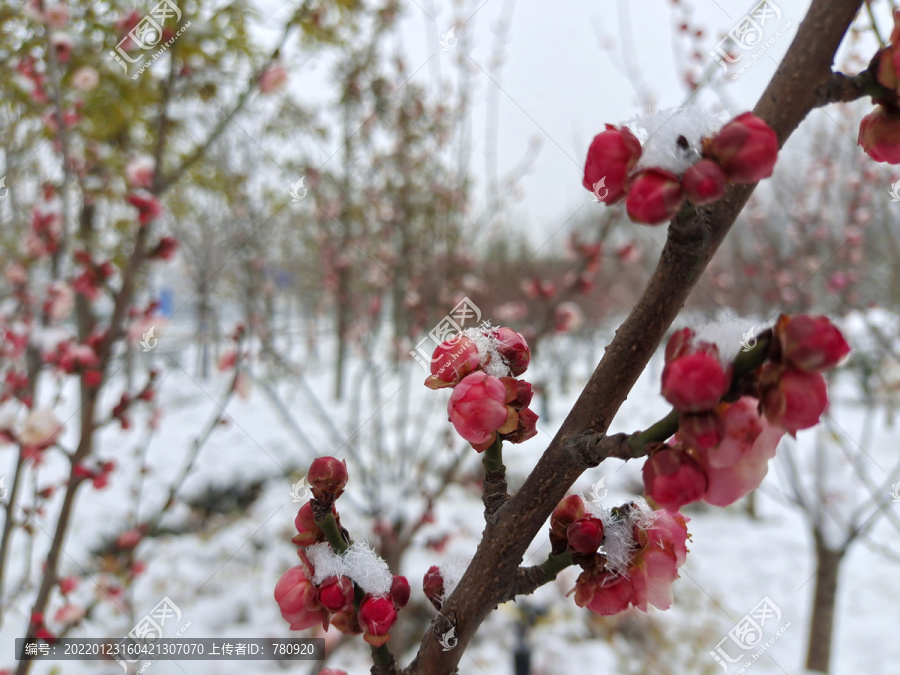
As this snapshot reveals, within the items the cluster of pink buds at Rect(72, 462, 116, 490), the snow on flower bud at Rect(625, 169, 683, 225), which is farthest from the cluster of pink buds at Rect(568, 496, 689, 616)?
the cluster of pink buds at Rect(72, 462, 116, 490)

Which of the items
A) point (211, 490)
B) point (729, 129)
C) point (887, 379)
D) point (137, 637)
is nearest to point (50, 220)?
point (137, 637)

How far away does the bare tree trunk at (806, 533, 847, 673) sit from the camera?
2127mm

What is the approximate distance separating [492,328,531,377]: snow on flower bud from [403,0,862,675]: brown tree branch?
0.20 feet

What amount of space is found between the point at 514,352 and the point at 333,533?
0.18 metres

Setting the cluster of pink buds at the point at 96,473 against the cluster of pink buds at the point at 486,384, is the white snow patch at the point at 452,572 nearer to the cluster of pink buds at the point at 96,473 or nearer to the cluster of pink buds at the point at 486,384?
the cluster of pink buds at the point at 486,384

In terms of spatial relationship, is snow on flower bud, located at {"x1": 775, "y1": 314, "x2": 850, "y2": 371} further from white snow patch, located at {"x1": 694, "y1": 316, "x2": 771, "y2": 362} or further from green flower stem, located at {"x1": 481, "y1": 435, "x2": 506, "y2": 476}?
green flower stem, located at {"x1": 481, "y1": 435, "x2": 506, "y2": 476}

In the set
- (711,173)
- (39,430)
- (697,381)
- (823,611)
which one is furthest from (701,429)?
(823,611)

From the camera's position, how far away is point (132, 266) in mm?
1348

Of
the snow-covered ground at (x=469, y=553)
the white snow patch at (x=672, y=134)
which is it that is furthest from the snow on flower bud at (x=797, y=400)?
the snow-covered ground at (x=469, y=553)

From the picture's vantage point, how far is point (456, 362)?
0.38 meters

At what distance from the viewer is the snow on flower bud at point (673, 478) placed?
0.28m

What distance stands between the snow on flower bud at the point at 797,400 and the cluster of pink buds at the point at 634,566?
16cm

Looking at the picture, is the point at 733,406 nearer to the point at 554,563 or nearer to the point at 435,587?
the point at 554,563

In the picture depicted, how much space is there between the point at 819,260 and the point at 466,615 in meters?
3.15
